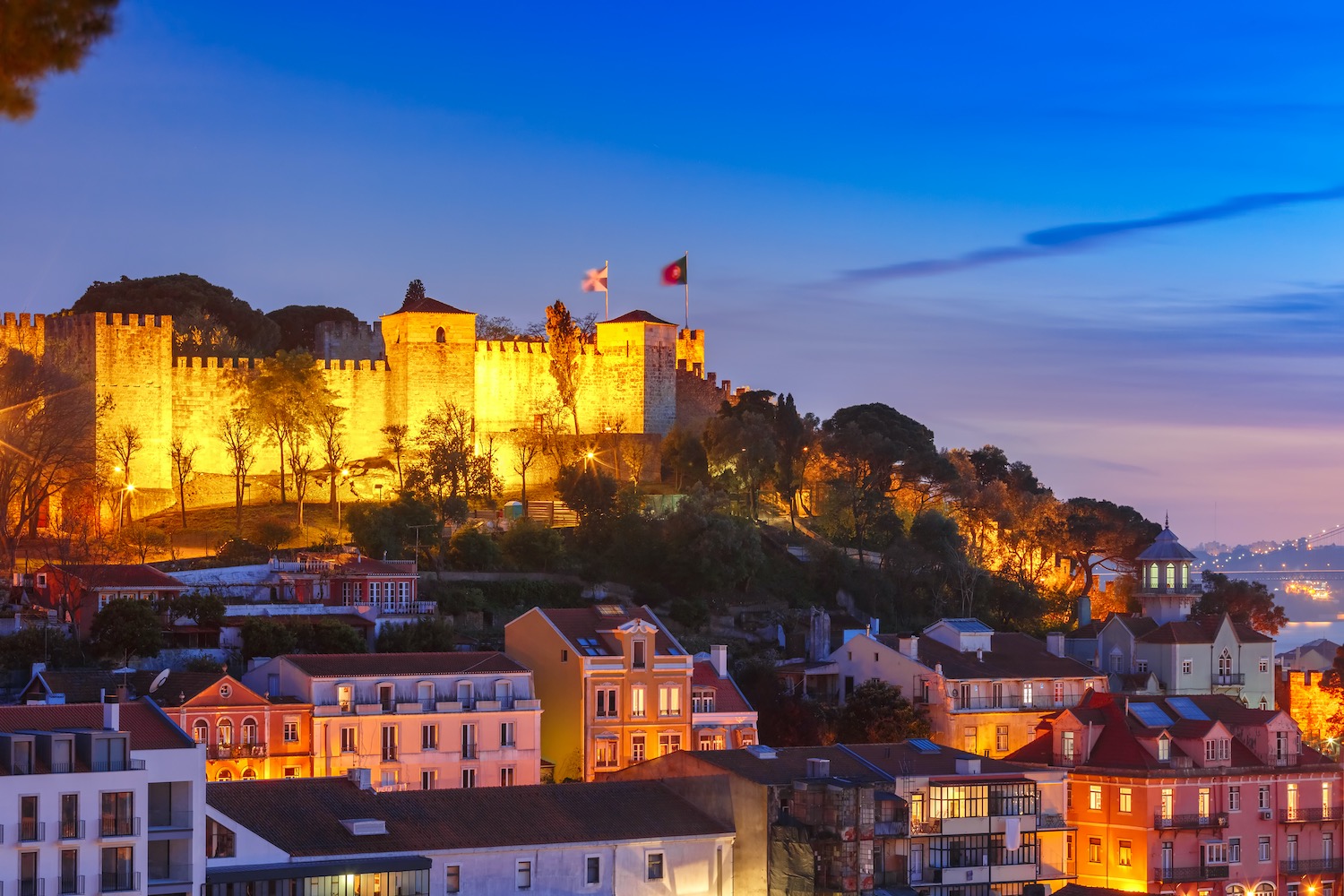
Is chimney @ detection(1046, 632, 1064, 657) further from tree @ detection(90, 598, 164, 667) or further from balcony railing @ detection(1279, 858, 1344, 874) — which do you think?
tree @ detection(90, 598, 164, 667)

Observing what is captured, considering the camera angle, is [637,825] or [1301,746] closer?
[637,825]

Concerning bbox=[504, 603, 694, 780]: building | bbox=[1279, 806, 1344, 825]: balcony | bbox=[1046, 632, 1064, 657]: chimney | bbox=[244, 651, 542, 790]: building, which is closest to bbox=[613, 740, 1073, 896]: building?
bbox=[244, 651, 542, 790]: building

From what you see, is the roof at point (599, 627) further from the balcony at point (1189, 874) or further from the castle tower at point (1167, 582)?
the castle tower at point (1167, 582)

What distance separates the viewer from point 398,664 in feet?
138

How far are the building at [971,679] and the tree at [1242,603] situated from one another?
15007 millimetres

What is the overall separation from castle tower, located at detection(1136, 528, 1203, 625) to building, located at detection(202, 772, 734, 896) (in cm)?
2607

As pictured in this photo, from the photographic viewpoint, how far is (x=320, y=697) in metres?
40.4

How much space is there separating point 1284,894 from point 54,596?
91.1 feet

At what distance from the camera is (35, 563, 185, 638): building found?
45.4 metres

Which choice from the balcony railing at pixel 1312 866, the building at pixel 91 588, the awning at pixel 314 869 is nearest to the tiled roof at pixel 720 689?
the balcony railing at pixel 1312 866

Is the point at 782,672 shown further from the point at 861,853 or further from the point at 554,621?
the point at 861,853

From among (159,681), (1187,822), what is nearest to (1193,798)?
(1187,822)

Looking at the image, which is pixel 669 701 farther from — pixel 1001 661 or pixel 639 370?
pixel 639 370

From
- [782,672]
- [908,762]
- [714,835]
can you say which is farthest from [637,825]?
[782,672]
